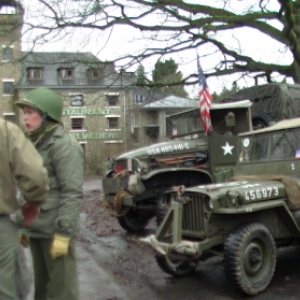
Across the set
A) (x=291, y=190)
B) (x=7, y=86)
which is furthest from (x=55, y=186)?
(x=7, y=86)

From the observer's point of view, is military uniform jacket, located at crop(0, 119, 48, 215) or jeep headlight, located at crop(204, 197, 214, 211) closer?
military uniform jacket, located at crop(0, 119, 48, 215)

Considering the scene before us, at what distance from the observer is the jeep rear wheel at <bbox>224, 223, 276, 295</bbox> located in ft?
13.6

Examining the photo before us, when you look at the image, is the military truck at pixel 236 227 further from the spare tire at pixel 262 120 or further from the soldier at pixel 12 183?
the spare tire at pixel 262 120

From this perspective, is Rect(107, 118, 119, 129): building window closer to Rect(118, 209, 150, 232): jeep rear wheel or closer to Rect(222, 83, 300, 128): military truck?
Rect(222, 83, 300, 128): military truck

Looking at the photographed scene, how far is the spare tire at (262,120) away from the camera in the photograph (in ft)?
29.8

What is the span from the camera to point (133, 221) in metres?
7.99

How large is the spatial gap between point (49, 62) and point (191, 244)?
815cm

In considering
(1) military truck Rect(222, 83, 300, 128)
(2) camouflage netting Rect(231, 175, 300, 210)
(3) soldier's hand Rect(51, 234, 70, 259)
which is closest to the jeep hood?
(1) military truck Rect(222, 83, 300, 128)

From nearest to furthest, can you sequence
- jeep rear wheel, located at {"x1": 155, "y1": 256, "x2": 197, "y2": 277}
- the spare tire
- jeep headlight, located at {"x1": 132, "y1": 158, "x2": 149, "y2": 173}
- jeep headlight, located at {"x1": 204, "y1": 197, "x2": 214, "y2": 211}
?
jeep headlight, located at {"x1": 204, "y1": 197, "x2": 214, "y2": 211} → jeep rear wheel, located at {"x1": 155, "y1": 256, "x2": 197, "y2": 277} → jeep headlight, located at {"x1": 132, "y1": 158, "x2": 149, "y2": 173} → the spare tire

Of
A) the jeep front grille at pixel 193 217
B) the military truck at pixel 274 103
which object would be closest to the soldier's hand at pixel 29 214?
the jeep front grille at pixel 193 217

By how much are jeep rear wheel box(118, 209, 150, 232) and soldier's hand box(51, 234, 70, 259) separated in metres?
5.16

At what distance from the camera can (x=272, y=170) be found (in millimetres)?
5488

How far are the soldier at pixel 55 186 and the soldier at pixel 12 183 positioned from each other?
15.7 inches

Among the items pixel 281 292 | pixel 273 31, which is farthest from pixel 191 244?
pixel 273 31
